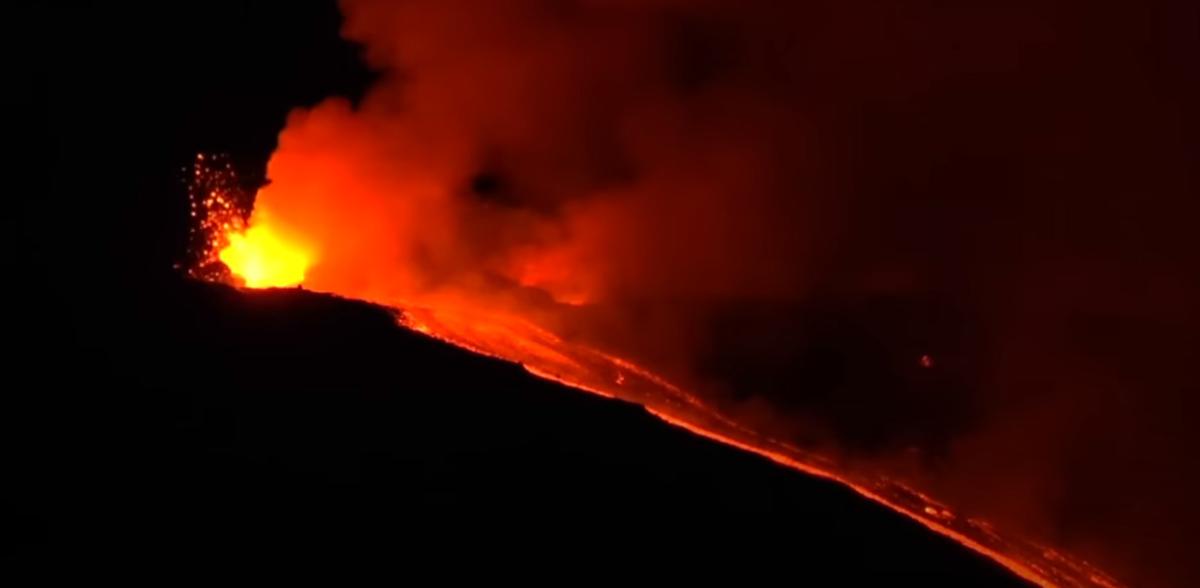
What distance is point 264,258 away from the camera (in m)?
7.80

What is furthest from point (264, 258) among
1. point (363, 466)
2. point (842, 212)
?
point (842, 212)

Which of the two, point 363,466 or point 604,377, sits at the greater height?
point 604,377

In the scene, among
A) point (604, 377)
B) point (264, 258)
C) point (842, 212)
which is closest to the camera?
point (604, 377)

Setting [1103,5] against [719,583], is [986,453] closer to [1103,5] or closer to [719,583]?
[1103,5]

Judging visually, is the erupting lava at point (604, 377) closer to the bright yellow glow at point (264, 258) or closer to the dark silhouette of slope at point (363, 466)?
the bright yellow glow at point (264, 258)

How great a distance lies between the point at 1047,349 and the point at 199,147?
5688 mm

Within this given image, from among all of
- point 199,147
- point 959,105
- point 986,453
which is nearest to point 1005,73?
point 959,105

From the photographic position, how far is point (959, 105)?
9188 mm

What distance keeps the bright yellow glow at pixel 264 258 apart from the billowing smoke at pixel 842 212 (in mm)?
133

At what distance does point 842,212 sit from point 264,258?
13.6 ft

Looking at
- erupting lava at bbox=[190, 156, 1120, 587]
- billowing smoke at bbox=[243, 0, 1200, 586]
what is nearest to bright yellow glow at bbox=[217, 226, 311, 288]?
erupting lava at bbox=[190, 156, 1120, 587]

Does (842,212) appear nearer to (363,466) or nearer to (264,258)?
(264,258)

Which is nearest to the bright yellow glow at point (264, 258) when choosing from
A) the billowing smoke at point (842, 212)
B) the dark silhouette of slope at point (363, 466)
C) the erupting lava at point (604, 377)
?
the erupting lava at point (604, 377)

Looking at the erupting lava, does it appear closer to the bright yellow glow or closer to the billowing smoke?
the bright yellow glow
